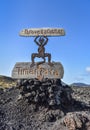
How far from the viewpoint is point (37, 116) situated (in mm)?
22797

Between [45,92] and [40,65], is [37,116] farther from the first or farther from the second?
[40,65]

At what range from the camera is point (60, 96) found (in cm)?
2411

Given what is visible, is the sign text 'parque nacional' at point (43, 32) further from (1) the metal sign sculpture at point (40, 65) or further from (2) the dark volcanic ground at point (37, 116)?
(2) the dark volcanic ground at point (37, 116)

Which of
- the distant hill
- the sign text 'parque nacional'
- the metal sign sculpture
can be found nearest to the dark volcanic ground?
the metal sign sculpture

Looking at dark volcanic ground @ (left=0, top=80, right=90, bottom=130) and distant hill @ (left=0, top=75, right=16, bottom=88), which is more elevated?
distant hill @ (left=0, top=75, right=16, bottom=88)

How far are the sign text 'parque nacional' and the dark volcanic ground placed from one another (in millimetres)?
3760

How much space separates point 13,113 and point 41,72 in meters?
2.80

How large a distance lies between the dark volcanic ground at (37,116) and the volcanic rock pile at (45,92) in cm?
30

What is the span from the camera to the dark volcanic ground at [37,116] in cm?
2044

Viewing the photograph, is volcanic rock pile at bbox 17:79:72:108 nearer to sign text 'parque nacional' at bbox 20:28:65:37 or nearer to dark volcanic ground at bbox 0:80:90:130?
dark volcanic ground at bbox 0:80:90:130

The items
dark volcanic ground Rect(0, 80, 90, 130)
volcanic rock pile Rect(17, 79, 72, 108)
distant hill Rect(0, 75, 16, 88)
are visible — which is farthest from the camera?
distant hill Rect(0, 75, 16, 88)

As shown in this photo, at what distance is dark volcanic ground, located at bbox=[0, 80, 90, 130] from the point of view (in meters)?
20.4

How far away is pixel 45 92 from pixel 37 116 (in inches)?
61.6

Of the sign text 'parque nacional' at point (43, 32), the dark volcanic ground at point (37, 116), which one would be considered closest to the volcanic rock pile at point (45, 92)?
the dark volcanic ground at point (37, 116)
